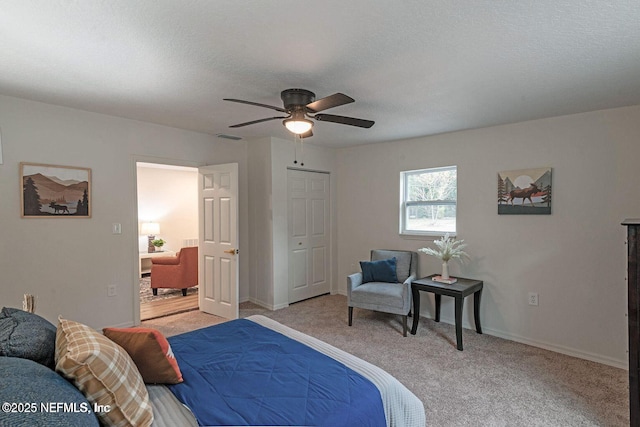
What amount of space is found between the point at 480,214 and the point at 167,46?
3.54 m

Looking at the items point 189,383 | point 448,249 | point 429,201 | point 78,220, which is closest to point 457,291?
point 448,249

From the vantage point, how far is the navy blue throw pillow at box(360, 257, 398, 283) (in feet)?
13.5

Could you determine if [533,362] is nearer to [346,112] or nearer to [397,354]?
[397,354]

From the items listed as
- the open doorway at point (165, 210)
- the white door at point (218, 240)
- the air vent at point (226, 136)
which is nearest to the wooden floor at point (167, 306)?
the white door at point (218, 240)

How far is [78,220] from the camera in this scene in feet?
11.1

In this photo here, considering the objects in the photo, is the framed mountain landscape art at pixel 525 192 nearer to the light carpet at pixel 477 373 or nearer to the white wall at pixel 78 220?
the light carpet at pixel 477 373

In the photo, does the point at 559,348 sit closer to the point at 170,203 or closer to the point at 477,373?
the point at 477,373

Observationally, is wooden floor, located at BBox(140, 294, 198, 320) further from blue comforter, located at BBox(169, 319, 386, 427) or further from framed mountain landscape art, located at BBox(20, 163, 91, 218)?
blue comforter, located at BBox(169, 319, 386, 427)

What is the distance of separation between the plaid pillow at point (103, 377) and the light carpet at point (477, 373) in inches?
71.8

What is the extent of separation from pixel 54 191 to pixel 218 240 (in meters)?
1.77

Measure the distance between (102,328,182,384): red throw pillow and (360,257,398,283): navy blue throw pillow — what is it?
9.53 feet

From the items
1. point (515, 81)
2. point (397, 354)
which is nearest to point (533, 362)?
point (397, 354)

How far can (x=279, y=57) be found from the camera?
2096 mm

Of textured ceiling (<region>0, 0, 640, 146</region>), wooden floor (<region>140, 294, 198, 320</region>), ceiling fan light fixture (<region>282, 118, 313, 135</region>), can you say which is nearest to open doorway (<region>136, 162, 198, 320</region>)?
wooden floor (<region>140, 294, 198, 320</region>)
